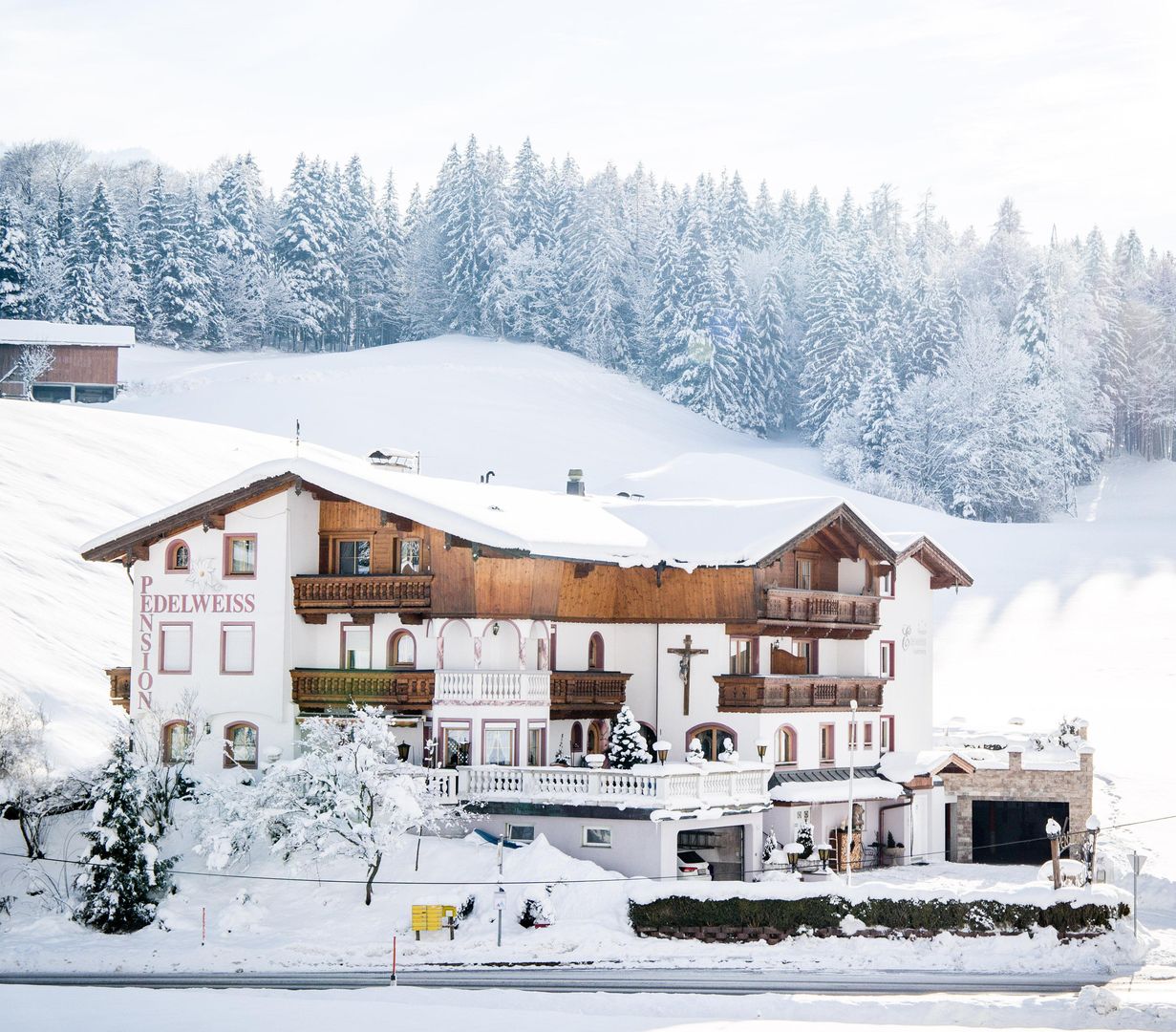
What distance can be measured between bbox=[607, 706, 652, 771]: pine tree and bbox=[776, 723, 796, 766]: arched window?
619cm

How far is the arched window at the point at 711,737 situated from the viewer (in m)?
51.8

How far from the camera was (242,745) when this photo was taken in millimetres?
49188

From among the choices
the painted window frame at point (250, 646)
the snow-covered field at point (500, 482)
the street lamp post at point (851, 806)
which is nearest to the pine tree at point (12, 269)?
the snow-covered field at point (500, 482)

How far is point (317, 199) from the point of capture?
5871 inches

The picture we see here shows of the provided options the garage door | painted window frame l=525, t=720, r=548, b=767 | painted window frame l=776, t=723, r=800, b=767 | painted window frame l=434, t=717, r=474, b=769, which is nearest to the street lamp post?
painted window frame l=776, t=723, r=800, b=767

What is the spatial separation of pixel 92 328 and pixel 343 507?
194ft

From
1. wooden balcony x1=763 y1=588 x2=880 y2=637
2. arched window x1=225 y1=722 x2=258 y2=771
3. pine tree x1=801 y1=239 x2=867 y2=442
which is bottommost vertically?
arched window x1=225 y1=722 x2=258 y2=771

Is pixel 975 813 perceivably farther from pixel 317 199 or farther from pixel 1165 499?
pixel 317 199

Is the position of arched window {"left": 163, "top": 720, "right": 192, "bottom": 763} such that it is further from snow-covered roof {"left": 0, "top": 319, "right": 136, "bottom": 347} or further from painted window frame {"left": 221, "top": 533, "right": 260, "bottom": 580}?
snow-covered roof {"left": 0, "top": 319, "right": 136, "bottom": 347}

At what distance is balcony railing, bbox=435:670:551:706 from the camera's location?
155 feet

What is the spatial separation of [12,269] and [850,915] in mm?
111844

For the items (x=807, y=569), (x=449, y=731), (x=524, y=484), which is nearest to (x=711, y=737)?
(x=807, y=569)

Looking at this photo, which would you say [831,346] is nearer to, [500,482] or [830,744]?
[500,482]

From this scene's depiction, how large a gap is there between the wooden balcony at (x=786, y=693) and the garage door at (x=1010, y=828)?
6.37 meters
